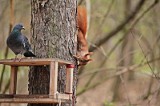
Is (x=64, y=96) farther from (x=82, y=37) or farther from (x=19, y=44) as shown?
(x=82, y=37)

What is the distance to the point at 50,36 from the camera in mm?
4855

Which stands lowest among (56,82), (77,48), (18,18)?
(56,82)

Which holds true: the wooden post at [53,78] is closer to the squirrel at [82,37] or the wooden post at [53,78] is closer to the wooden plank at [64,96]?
the wooden plank at [64,96]

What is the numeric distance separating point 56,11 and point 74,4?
212 millimetres

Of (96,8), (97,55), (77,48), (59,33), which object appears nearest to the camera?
(59,33)

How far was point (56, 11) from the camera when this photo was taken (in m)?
4.89

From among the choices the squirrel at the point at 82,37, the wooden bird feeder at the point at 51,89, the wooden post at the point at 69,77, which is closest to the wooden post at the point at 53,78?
the wooden bird feeder at the point at 51,89

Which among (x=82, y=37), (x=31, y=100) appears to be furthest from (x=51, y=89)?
(x=82, y=37)

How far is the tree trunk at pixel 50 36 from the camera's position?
190 inches

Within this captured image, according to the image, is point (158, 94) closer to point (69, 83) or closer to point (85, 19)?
point (85, 19)

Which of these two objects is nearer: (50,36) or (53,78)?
(53,78)

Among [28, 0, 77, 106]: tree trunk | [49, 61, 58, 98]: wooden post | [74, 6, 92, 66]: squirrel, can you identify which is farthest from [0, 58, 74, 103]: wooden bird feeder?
[74, 6, 92, 66]: squirrel

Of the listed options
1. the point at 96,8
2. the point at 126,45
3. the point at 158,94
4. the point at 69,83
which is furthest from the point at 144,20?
the point at 69,83

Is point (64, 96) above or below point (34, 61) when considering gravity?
below
